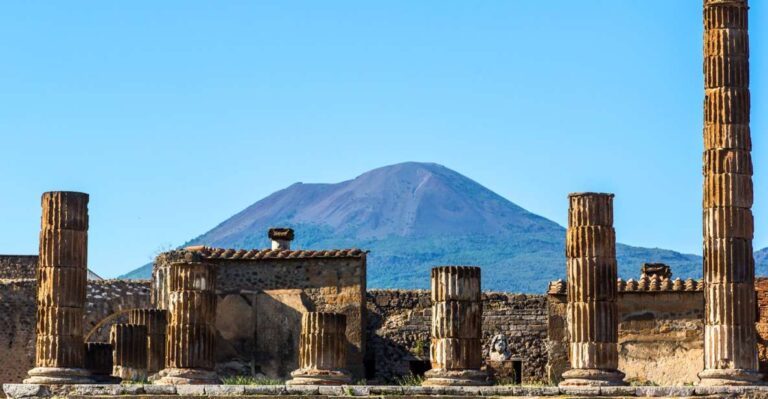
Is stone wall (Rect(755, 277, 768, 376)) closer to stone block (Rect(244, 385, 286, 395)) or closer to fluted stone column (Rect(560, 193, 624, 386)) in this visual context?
fluted stone column (Rect(560, 193, 624, 386))

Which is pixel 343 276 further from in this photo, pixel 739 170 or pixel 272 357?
pixel 739 170

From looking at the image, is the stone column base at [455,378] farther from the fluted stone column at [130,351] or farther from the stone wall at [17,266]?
the stone wall at [17,266]

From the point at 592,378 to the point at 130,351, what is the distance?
31.4ft

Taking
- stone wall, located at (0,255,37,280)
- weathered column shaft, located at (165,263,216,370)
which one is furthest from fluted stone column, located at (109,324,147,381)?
stone wall, located at (0,255,37,280)

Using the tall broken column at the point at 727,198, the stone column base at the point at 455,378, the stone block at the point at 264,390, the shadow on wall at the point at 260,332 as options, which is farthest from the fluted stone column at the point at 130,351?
the tall broken column at the point at 727,198

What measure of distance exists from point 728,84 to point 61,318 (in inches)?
480

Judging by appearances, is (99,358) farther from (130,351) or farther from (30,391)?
(30,391)

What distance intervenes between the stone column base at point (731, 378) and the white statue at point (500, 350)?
993cm

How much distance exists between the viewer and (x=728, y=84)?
114 feet

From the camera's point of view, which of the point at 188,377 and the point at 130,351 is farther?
the point at 130,351

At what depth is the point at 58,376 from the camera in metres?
36.2

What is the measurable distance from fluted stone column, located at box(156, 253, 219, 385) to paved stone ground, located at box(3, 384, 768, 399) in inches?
35.0

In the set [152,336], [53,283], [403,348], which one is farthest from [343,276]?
[53,283]

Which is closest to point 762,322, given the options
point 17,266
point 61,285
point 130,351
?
point 130,351
